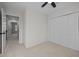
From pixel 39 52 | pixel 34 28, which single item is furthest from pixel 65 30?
pixel 39 52

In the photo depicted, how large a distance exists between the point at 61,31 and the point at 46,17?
1.65m

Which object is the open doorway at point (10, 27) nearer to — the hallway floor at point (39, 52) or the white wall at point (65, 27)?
Answer: the white wall at point (65, 27)

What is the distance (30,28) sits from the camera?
4.24 metres

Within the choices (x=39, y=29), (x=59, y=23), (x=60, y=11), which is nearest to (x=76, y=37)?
(x=59, y=23)

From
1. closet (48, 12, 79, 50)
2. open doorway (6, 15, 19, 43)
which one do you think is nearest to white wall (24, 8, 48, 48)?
closet (48, 12, 79, 50)

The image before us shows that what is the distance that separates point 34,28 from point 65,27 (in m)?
1.76

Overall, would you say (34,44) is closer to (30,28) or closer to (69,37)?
(30,28)

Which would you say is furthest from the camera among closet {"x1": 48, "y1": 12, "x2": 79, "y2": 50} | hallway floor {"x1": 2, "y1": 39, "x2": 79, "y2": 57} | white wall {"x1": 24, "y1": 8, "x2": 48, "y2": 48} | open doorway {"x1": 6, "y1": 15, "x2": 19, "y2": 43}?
open doorway {"x1": 6, "y1": 15, "x2": 19, "y2": 43}

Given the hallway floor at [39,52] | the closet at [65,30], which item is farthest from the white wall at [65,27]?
the hallway floor at [39,52]

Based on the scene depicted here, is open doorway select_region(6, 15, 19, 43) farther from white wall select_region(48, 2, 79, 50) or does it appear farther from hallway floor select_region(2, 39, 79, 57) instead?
hallway floor select_region(2, 39, 79, 57)

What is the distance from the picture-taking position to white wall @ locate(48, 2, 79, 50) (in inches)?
155

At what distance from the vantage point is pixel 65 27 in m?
4.49

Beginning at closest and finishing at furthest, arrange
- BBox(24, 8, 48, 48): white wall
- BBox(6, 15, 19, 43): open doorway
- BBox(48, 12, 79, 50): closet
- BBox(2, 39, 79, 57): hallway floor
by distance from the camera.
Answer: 1. BBox(2, 39, 79, 57): hallway floor
2. BBox(48, 12, 79, 50): closet
3. BBox(24, 8, 48, 48): white wall
4. BBox(6, 15, 19, 43): open doorway

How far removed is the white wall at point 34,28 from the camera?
4.12 metres
